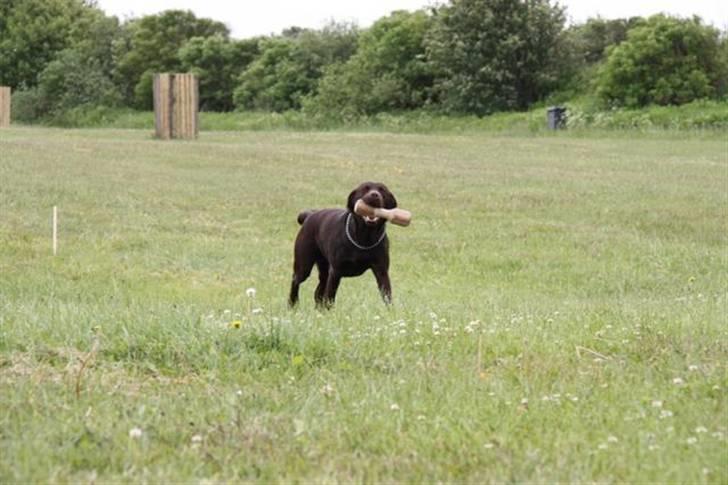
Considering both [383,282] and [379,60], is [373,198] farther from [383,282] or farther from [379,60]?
[379,60]

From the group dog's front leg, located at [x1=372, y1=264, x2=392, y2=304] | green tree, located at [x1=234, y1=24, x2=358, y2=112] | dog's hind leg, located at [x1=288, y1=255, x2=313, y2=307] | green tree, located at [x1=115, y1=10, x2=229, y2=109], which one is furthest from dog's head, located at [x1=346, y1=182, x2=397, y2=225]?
green tree, located at [x1=115, y1=10, x2=229, y2=109]

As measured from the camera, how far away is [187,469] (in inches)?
144

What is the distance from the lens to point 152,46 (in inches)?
2680

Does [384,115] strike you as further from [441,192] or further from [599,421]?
[599,421]

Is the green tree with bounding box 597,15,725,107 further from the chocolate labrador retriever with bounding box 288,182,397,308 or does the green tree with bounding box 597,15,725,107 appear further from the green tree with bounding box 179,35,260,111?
the chocolate labrador retriever with bounding box 288,182,397,308

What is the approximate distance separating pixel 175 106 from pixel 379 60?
24.3 meters

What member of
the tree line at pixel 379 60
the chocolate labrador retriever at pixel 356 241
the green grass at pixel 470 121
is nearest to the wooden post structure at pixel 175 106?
the green grass at pixel 470 121

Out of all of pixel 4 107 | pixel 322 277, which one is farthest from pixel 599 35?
pixel 322 277

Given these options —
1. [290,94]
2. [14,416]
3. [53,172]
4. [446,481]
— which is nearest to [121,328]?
[14,416]

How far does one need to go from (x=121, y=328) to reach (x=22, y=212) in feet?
41.3

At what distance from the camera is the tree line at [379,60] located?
52.5 m

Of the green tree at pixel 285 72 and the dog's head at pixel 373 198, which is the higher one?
the green tree at pixel 285 72

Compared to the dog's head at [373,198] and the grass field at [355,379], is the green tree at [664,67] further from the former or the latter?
the dog's head at [373,198]

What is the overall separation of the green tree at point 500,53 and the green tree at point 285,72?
28.4 ft
